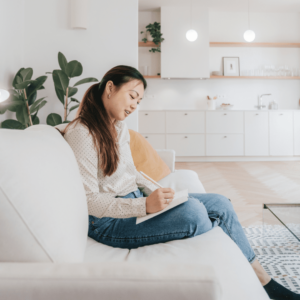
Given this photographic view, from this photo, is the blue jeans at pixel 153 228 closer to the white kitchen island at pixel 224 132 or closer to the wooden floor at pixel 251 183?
the wooden floor at pixel 251 183

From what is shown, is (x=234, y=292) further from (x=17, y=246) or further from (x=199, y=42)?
(x=199, y=42)

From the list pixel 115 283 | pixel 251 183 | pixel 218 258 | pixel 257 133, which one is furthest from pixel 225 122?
pixel 115 283

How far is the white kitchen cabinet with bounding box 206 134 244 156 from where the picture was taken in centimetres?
560

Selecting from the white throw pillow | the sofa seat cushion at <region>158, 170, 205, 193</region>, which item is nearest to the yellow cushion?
the sofa seat cushion at <region>158, 170, 205, 193</region>

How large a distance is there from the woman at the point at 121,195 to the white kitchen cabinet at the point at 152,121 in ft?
13.7

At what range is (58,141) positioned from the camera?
949 mm

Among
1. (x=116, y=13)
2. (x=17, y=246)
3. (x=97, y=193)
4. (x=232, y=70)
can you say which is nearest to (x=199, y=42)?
(x=232, y=70)

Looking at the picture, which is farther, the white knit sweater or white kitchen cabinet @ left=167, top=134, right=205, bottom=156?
white kitchen cabinet @ left=167, top=134, right=205, bottom=156

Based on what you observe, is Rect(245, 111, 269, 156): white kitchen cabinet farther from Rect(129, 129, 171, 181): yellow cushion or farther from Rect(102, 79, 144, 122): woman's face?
Rect(102, 79, 144, 122): woman's face

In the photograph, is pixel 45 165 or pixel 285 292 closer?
pixel 45 165

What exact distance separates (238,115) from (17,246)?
5.33 metres

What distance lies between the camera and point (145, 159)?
2.27 m

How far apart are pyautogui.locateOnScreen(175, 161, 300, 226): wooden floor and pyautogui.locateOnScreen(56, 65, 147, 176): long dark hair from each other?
1.50 meters

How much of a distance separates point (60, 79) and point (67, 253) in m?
2.21
